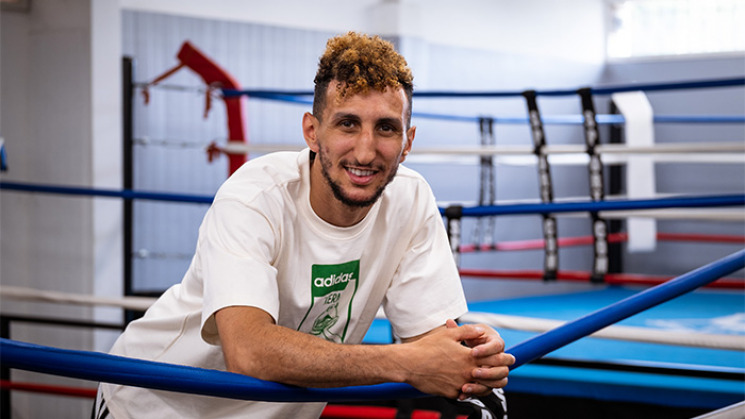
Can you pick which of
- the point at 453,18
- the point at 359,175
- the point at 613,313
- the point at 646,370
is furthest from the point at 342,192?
the point at 453,18

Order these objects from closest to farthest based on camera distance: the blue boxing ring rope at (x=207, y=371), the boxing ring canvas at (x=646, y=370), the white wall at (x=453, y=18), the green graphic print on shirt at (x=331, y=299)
Answer: the blue boxing ring rope at (x=207, y=371) < the green graphic print on shirt at (x=331, y=299) < the boxing ring canvas at (x=646, y=370) < the white wall at (x=453, y=18)

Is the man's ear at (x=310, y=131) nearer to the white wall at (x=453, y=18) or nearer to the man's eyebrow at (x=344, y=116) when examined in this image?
the man's eyebrow at (x=344, y=116)

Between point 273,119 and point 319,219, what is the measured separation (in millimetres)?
2903

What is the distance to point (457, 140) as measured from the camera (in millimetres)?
4855

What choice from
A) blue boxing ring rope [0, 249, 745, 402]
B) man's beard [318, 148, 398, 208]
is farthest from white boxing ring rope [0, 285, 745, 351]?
man's beard [318, 148, 398, 208]

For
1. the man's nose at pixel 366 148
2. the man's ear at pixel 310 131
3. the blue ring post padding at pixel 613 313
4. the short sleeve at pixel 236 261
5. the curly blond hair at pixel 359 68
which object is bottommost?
the blue ring post padding at pixel 613 313

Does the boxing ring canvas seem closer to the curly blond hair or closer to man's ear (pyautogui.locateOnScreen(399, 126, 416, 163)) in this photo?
man's ear (pyautogui.locateOnScreen(399, 126, 416, 163))

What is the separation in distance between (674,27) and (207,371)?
5.39 meters

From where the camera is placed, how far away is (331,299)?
1314mm

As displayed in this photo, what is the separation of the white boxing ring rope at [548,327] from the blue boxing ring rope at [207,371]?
1.94ft

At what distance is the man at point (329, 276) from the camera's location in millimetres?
1048

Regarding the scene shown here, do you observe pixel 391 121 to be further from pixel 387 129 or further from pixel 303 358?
pixel 303 358

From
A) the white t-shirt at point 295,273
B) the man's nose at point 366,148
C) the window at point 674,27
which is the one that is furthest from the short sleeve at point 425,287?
the window at point 674,27

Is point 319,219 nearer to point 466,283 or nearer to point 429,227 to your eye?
point 429,227
